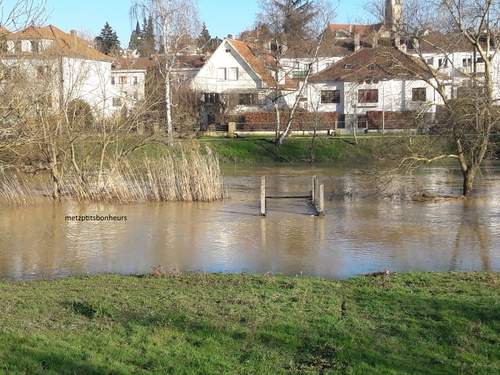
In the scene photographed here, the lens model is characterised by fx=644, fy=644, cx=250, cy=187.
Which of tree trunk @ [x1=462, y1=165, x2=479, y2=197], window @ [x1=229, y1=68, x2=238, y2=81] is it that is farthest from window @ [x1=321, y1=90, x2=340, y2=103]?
tree trunk @ [x1=462, y1=165, x2=479, y2=197]

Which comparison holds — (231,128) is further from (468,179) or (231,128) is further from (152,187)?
(468,179)


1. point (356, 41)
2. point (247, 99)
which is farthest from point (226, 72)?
point (356, 41)

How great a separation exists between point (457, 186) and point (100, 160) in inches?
611

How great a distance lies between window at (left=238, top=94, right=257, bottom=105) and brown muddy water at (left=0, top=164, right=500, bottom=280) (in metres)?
32.9

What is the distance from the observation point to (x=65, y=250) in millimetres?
15945

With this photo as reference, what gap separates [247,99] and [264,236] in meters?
43.3

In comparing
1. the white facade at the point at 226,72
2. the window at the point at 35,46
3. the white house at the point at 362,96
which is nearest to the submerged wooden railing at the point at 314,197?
the window at the point at 35,46

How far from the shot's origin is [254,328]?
7.71 m

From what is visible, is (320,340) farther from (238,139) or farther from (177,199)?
(238,139)

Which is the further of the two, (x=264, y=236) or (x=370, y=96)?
(x=370, y=96)

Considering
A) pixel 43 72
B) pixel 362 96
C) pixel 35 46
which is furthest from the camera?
pixel 362 96

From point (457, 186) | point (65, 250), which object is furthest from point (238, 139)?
point (65, 250)

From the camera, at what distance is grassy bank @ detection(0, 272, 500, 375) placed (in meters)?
6.63

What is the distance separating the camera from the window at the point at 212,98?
60.0 meters
